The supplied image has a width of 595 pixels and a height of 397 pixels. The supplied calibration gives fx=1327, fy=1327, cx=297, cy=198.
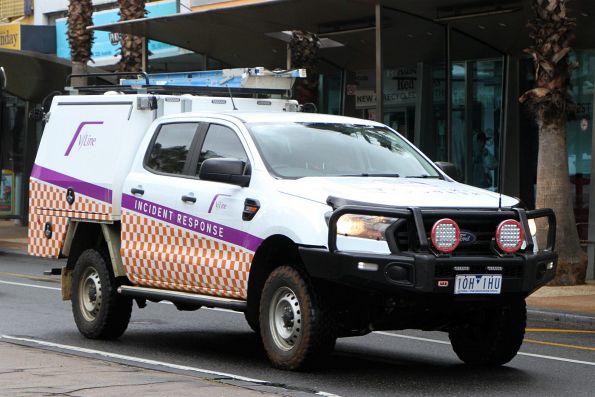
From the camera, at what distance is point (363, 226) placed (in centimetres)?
943

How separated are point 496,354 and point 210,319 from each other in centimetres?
458

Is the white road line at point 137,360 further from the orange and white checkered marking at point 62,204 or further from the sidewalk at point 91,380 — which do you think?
the orange and white checkered marking at point 62,204

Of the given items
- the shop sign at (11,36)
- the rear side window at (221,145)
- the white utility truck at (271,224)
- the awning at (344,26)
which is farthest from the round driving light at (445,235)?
the shop sign at (11,36)

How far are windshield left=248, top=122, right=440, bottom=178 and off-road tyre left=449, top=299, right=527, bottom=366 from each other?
4.30ft

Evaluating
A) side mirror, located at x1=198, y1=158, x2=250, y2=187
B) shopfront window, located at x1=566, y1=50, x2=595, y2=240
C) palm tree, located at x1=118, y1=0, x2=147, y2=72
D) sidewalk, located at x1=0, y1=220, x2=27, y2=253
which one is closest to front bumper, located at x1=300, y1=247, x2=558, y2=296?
side mirror, located at x1=198, y1=158, x2=250, y2=187

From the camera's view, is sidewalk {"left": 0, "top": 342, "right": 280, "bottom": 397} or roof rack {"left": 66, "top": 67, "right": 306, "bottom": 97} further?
roof rack {"left": 66, "top": 67, "right": 306, "bottom": 97}

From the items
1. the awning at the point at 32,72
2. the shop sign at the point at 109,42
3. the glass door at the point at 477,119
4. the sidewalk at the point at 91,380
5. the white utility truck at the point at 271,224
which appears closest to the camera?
the sidewalk at the point at 91,380

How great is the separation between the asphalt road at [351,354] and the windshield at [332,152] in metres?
1.58

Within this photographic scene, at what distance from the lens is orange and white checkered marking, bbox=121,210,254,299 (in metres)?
10.5

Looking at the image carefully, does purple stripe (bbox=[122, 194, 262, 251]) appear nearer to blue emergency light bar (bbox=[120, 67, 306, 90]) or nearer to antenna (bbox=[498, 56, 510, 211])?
blue emergency light bar (bbox=[120, 67, 306, 90])

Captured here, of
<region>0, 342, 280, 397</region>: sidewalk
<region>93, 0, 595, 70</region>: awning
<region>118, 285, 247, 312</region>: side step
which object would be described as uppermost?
<region>93, 0, 595, 70</region>: awning

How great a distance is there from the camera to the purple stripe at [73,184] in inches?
476

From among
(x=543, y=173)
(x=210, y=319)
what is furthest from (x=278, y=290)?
(x=543, y=173)

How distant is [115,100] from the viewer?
485 inches
